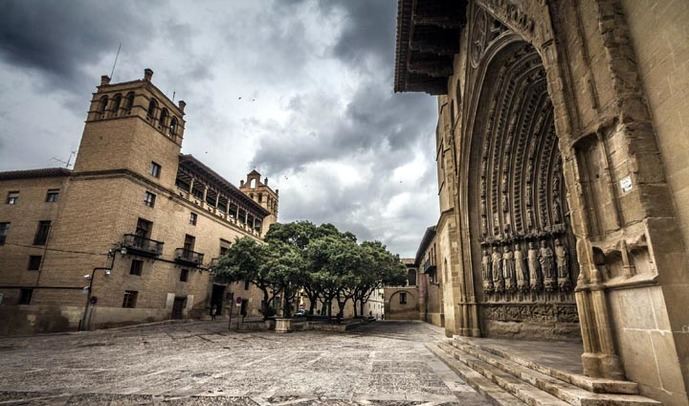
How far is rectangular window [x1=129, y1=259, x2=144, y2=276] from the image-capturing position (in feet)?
71.4

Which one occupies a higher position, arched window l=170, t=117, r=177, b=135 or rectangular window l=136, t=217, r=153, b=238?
arched window l=170, t=117, r=177, b=135

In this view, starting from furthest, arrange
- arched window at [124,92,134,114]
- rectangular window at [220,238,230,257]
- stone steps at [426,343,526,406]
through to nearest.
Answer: rectangular window at [220,238,230,257], arched window at [124,92,134,114], stone steps at [426,343,526,406]

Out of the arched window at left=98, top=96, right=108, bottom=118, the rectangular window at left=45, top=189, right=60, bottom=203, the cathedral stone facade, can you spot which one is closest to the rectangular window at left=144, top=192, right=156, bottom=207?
the rectangular window at left=45, top=189, right=60, bottom=203

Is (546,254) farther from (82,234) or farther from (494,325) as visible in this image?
(82,234)

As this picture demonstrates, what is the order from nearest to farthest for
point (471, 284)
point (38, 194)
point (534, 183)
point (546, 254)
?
1. point (546, 254)
2. point (534, 183)
3. point (471, 284)
4. point (38, 194)

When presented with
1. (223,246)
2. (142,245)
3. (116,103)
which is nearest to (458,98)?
(142,245)

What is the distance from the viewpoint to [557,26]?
15.7ft

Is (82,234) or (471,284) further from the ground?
(82,234)

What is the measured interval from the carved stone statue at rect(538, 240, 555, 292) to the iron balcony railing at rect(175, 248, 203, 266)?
24715 millimetres

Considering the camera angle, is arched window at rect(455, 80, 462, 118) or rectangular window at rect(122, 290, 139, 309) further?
rectangular window at rect(122, 290, 139, 309)

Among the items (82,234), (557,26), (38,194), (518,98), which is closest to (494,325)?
(518,98)

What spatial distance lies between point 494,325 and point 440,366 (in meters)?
3.32

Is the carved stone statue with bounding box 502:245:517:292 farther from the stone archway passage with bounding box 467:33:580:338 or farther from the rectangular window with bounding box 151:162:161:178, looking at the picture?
the rectangular window with bounding box 151:162:161:178

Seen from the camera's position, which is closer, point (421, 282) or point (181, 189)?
point (181, 189)
